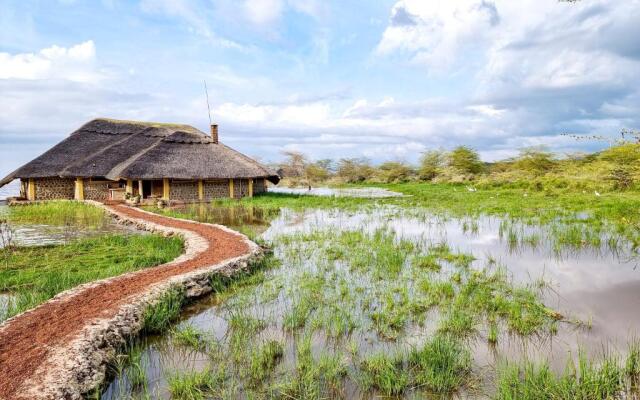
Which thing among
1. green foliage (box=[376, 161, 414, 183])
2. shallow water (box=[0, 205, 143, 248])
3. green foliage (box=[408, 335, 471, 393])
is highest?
green foliage (box=[376, 161, 414, 183])

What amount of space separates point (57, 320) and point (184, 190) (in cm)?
1934

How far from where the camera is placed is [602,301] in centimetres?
575

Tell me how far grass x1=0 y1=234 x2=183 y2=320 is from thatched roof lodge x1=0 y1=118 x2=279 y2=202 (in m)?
12.0

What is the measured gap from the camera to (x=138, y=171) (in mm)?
21562

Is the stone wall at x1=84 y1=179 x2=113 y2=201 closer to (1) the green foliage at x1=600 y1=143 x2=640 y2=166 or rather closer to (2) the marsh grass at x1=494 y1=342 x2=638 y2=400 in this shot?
(1) the green foliage at x1=600 y1=143 x2=640 y2=166

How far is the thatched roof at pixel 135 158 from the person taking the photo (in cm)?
2219

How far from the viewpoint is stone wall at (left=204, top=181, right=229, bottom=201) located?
24.1 meters

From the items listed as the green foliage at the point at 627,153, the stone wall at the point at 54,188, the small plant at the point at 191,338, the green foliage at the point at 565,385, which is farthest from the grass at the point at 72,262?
the stone wall at the point at 54,188

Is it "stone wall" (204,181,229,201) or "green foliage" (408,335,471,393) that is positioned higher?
"stone wall" (204,181,229,201)

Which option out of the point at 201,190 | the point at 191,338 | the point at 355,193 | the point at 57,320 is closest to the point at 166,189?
the point at 201,190

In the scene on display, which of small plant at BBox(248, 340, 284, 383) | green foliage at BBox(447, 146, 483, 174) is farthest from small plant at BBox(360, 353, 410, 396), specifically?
green foliage at BBox(447, 146, 483, 174)

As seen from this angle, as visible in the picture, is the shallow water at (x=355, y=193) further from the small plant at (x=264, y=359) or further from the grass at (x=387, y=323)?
the small plant at (x=264, y=359)

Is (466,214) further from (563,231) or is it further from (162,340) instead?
(162,340)

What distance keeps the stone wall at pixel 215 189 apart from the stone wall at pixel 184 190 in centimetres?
65
